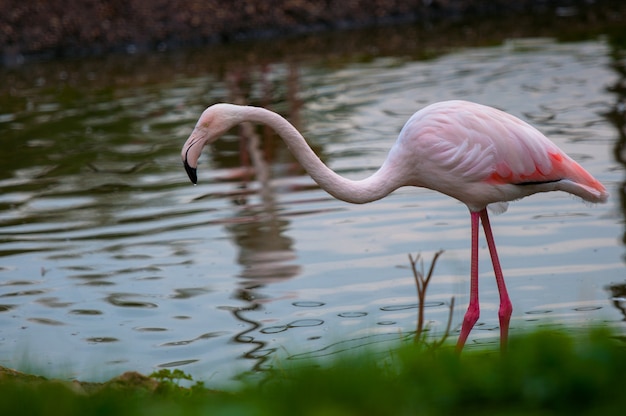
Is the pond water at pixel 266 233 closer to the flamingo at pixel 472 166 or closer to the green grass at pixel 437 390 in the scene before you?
the flamingo at pixel 472 166

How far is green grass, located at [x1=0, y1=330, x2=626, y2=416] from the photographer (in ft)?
8.89

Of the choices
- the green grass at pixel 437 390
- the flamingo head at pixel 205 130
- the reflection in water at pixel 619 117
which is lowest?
the reflection in water at pixel 619 117

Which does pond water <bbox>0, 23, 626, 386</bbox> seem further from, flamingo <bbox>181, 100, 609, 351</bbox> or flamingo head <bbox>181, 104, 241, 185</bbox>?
flamingo head <bbox>181, 104, 241, 185</bbox>

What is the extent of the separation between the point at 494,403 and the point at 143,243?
587 centimetres

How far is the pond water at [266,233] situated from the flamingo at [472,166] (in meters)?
0.73

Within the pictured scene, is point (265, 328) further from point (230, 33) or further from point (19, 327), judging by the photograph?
point (230, 33)

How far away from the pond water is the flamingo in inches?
28.7

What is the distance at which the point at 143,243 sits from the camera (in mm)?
8375

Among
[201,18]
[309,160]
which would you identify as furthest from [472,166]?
[201,18]

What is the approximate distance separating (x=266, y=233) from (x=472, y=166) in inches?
122

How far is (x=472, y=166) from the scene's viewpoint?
5535mm

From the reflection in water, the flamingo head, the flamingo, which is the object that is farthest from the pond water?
the flamingo head

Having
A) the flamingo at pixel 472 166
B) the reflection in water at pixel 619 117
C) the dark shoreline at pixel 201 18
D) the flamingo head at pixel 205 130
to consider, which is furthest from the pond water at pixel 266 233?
the dark shoreline at pixel 201 18

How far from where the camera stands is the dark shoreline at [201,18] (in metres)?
21.3
